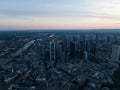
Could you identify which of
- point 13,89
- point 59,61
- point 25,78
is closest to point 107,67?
point 59,61

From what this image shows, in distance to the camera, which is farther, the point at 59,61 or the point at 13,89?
the point at 59,61

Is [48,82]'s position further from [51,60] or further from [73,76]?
[51,60]

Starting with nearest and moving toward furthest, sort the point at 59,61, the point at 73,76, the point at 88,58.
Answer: the point at 73,76, the point at 59,61, the point at 88,58

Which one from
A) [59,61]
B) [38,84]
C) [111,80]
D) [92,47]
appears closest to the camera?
[38,84]

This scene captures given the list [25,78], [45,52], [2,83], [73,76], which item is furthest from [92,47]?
[2,83]

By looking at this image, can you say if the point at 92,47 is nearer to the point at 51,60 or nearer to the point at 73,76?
the point at 51,60

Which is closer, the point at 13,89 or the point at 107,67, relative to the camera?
the point at 13,89

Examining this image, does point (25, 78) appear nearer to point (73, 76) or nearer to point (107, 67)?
point (73, 76)

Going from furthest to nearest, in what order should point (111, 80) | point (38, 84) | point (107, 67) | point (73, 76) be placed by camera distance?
point (107, 67) → point (73, 76) → point (111, 80) → point (38, 84)

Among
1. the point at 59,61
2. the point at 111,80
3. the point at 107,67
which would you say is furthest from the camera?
the point at 59,61
